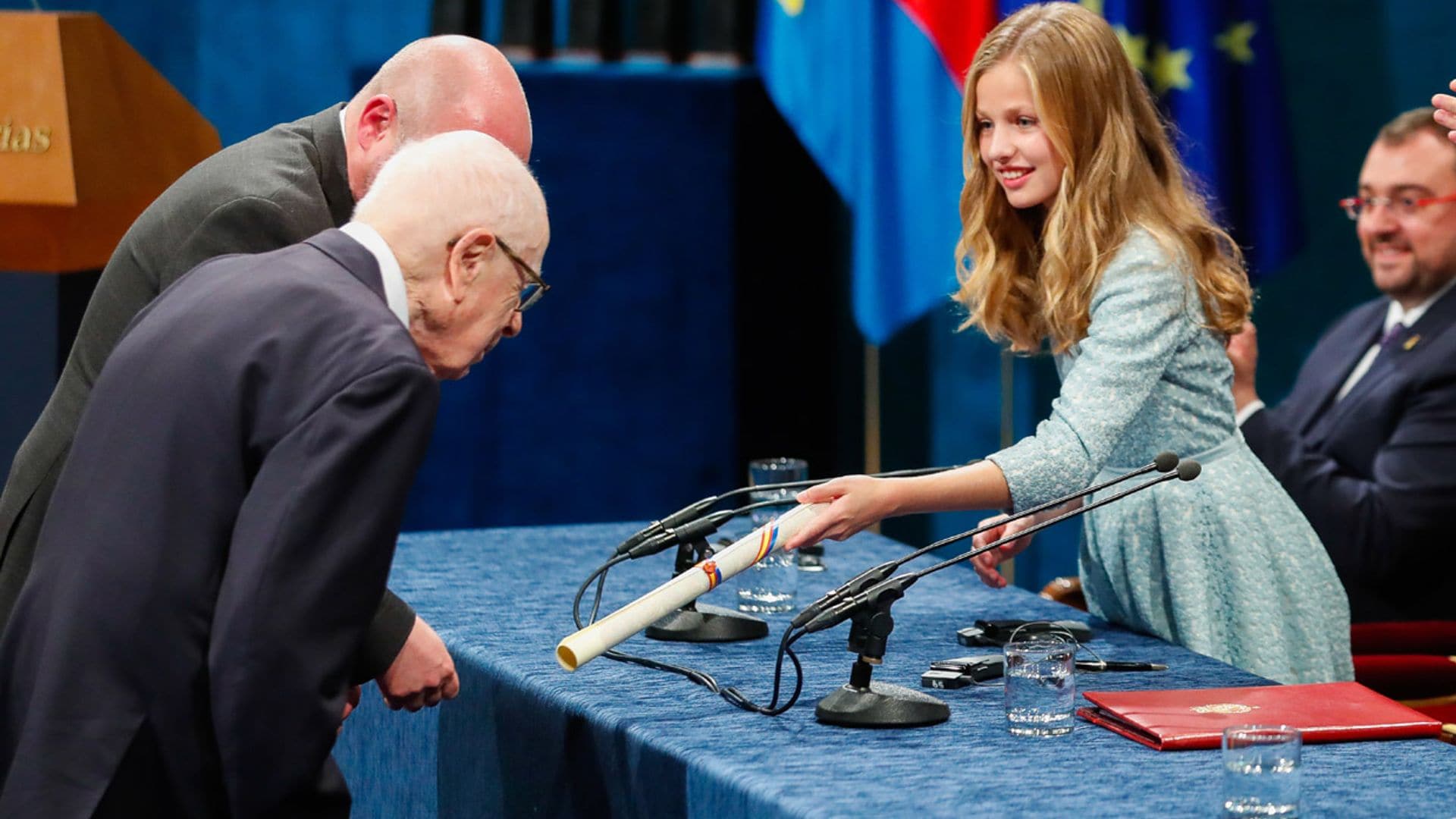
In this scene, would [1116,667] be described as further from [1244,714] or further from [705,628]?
[705,628]

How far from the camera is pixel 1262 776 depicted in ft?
5.45

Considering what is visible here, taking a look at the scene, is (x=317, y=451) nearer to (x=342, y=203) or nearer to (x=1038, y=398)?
(x=342, y=203)

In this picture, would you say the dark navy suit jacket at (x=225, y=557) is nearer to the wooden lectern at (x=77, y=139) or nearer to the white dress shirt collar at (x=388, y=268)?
the white dress shirt collar at (x=388, y=268)

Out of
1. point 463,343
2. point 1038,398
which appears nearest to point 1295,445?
point 1038,398

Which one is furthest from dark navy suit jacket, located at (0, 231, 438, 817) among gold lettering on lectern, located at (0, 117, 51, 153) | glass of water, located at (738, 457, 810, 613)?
gold lettering on lectern, located at (0, 117, 51, 153)

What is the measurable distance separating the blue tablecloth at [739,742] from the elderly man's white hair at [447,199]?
607 mm

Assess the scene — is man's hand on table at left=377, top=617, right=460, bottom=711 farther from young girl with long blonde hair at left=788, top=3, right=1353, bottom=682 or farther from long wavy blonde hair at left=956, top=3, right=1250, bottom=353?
long wavy blonde hair at left=956, top=3, right=1250, bottom=353

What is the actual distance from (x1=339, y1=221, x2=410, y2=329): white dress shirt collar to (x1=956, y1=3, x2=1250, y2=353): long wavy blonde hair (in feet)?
3.84

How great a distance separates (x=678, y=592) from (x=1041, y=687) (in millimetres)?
442

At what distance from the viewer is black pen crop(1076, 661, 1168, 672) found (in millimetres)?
2316

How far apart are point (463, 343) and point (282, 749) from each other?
0.48 meters

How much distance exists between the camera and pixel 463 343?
1.92 m

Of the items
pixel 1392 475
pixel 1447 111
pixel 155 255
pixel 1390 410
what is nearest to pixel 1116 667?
pixel 1447 111

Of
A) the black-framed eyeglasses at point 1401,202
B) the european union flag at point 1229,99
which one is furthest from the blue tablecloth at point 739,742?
the european union flag at point 1229,99
